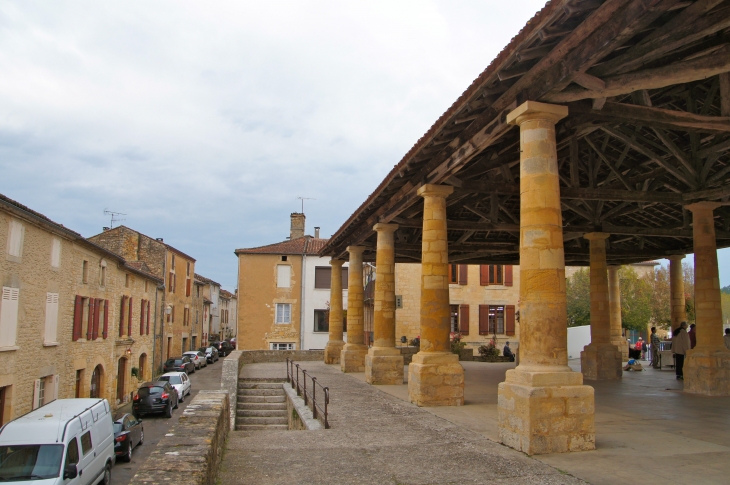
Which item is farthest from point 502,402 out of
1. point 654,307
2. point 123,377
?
point 654,307

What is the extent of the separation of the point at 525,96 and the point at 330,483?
194 inches

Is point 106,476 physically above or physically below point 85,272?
below

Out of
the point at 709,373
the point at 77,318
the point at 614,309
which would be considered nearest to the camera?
the point at 709,373

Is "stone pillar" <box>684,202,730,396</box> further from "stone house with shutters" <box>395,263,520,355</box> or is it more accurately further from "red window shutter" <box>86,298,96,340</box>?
"stone house with shutters" <box>395,263,520,355</box>

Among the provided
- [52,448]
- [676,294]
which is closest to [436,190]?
[52,448]

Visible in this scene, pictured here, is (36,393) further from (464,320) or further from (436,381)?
(464,320)

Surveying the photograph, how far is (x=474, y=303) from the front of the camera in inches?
1282

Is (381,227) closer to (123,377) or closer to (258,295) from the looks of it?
(123,377)

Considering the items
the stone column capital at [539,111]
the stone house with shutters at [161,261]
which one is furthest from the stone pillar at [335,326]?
the stone house with shutters at [161,261]

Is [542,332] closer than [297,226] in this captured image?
Yes

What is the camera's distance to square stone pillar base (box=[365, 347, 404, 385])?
13.3 metres

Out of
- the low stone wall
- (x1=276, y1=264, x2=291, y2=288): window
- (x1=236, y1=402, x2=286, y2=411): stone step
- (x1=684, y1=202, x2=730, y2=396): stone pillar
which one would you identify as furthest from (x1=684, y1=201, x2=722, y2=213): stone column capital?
(x1=276, y1=264, x2=291, y2=288): window

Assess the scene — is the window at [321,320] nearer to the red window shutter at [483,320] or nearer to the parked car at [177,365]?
the parked car at [177,365]

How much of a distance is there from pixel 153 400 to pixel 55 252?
7.37 meters
